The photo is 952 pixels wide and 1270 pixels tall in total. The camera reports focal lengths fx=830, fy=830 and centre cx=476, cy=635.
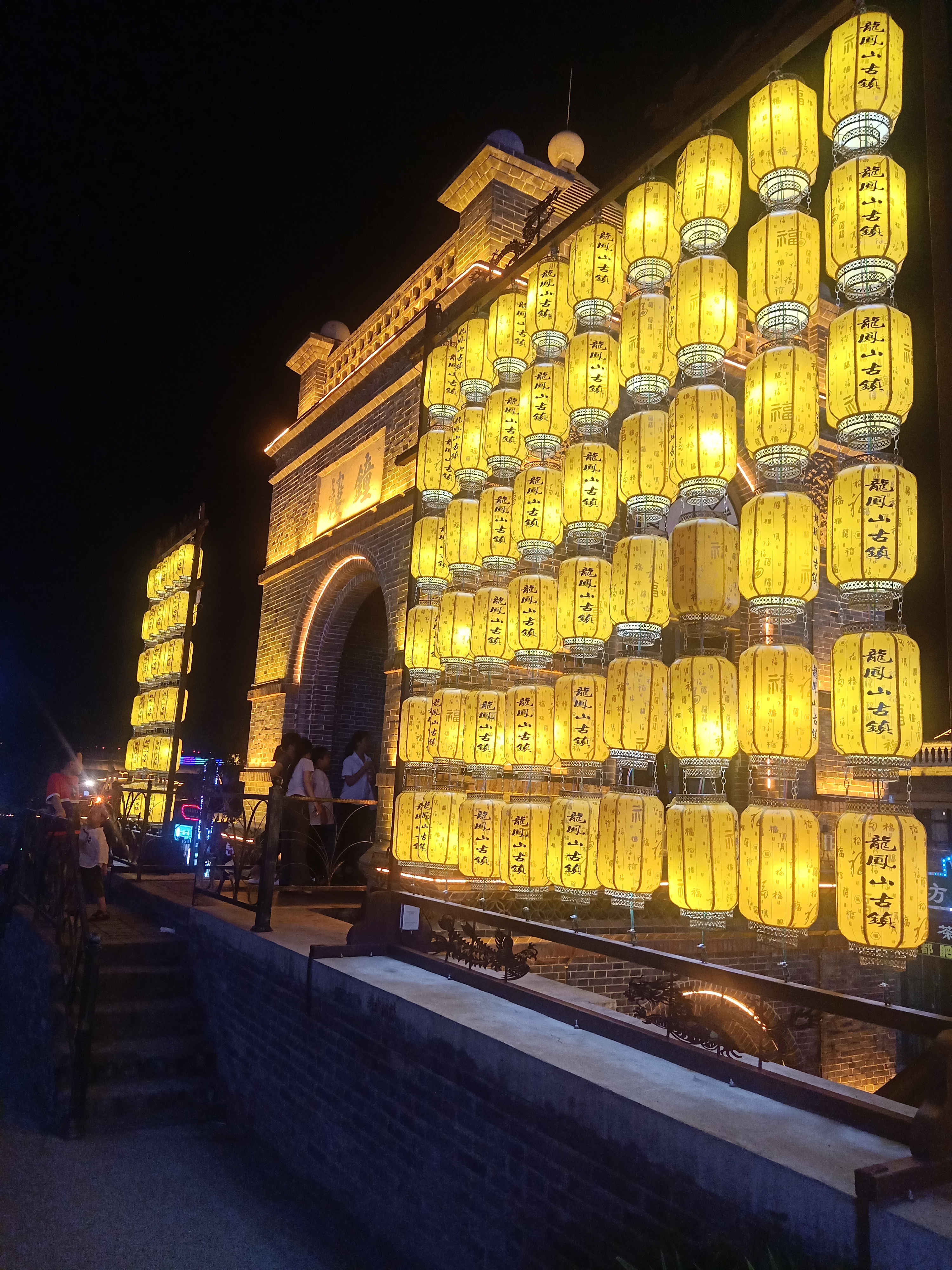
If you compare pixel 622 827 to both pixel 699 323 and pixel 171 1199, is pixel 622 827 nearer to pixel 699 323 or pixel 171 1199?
pixel 699 323

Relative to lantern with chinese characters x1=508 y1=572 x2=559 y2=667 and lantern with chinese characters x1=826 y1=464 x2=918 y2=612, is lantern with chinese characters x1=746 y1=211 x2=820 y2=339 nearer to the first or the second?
lantern with chinese characters x1=826 y1=464 x2=918 y2=612

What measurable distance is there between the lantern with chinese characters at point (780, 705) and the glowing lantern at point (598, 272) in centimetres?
276

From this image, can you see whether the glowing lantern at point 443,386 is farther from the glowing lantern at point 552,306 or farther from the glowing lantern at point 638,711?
→ the glowing lantern at point 638,711

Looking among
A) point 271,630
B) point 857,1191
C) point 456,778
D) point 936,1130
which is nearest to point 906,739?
point 936,1130

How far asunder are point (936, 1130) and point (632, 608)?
2639 millimetres

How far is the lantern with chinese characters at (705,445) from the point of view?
4223 millimetres

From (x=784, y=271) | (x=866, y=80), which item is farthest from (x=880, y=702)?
(x=866, y=80)

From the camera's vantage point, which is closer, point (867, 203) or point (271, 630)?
point (867, 203)

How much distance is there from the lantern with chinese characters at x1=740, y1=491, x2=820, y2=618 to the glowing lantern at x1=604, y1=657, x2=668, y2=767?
2.14 feet

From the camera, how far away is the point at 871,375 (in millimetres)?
3504

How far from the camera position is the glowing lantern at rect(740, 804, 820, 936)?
3.39 meters

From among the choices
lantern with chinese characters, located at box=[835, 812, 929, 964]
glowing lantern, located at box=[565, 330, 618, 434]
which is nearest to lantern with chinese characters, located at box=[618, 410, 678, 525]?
glowing lantern, located at box=[565, 330, 618, 434]

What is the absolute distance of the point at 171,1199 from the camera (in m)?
4.53

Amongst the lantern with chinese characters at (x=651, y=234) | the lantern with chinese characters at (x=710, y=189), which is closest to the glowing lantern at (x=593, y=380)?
the lantern with chinese characters at (x=651, y=234)
